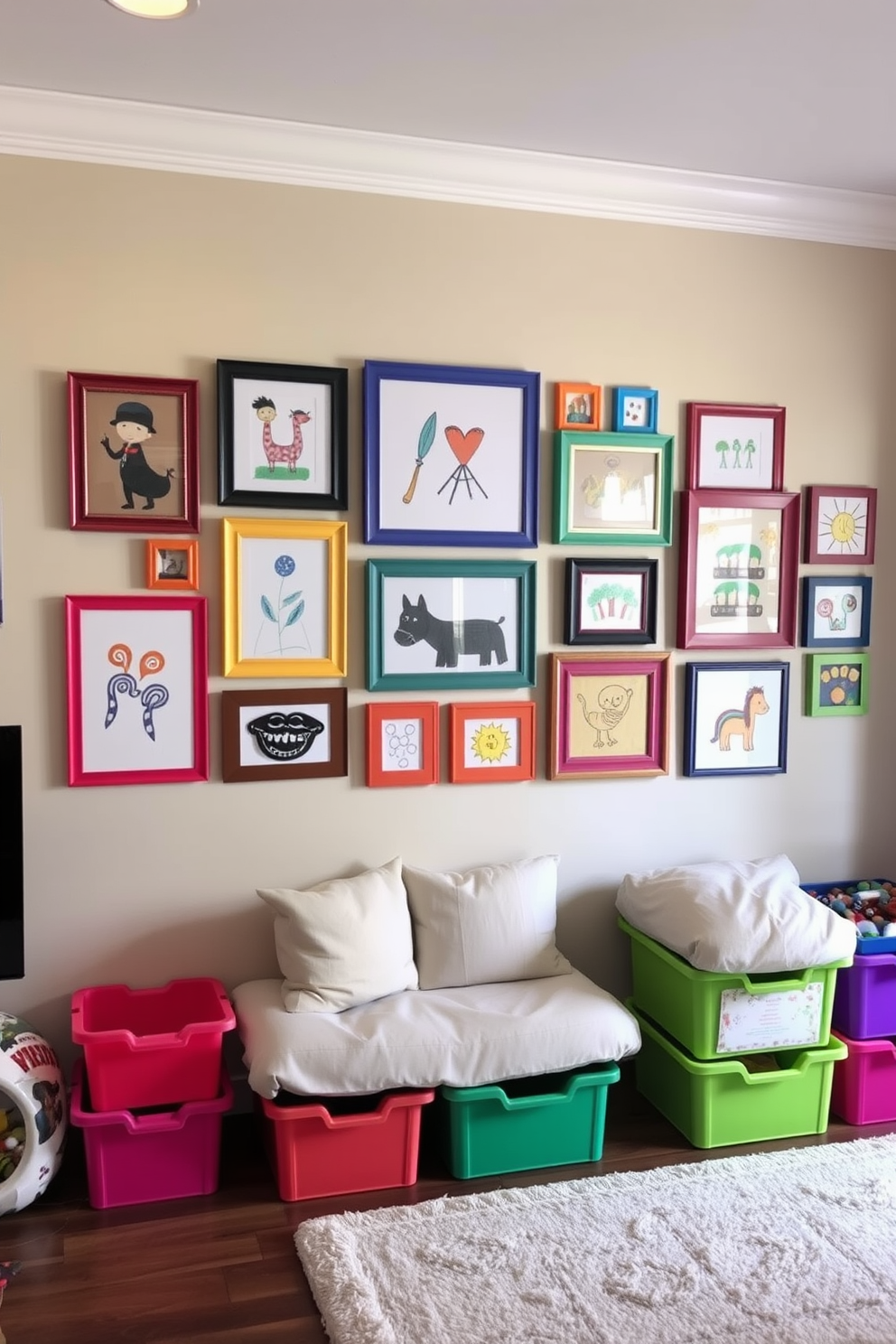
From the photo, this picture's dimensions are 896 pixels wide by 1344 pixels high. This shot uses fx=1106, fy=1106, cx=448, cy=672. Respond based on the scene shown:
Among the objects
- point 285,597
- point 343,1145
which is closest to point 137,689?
point 285,597

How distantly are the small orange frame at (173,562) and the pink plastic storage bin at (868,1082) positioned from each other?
2.04 metres

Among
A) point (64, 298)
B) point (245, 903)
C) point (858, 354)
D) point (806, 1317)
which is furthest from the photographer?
point (858, 354)

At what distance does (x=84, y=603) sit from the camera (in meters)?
2.65

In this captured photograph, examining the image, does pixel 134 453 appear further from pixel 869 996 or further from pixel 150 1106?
pixel 869 996

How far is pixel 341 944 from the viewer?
2627mm

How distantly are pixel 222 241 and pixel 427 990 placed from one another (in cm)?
192

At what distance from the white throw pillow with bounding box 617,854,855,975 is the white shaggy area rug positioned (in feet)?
1.60

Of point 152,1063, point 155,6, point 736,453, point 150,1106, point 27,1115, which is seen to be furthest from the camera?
point 736,453

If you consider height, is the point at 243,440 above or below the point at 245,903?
above

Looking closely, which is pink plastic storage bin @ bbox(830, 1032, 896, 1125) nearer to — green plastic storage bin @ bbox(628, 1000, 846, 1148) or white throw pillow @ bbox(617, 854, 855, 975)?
green plastic storage bin @ bbox(628, 1000, 846, 1148)

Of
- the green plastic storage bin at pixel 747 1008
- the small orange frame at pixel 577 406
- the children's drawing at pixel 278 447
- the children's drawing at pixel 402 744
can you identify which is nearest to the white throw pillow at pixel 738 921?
the green plastic storage bin at pixel 747 1008

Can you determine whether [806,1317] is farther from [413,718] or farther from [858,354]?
[858,354]

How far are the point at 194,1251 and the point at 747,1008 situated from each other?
1.37 m

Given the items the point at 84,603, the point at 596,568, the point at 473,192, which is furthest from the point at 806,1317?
the point at 473,192
